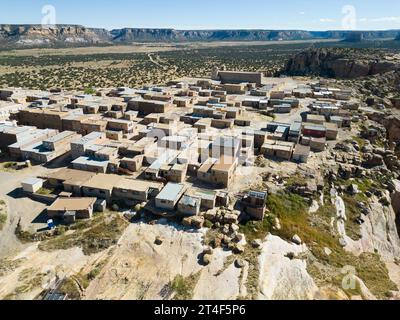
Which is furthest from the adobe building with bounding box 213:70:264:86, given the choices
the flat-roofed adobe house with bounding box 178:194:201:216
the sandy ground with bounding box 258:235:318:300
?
the sandy ground with bounding box 258:235:318:300

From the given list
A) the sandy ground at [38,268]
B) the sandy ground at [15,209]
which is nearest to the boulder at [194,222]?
the sandy ground at [38,268]

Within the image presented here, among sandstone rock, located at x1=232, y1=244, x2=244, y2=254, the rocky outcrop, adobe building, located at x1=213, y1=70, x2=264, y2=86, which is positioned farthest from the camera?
the rocky outcrop

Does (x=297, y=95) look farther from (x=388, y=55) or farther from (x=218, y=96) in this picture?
(x=388, y=55)

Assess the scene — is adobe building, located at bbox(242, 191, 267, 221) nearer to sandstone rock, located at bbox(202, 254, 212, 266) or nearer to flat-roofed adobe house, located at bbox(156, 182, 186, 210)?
flat-roofed adobe house, located at bbox(156, 182, 186, 210)

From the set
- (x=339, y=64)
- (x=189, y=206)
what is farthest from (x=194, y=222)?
(x=339, y=64)

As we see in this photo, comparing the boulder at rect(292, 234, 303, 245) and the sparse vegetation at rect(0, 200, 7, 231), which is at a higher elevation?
the sparse vegetation at rect(0, 200, 7, 231)

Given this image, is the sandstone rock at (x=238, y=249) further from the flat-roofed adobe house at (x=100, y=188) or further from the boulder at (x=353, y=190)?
the boulder at (x=353, y=190)

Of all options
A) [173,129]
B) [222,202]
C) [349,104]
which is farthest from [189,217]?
[349,104]

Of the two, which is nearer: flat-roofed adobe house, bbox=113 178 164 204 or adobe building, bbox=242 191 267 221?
adobe building, bbox=242 191 267 221

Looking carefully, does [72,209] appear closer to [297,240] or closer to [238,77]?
[297,240]
